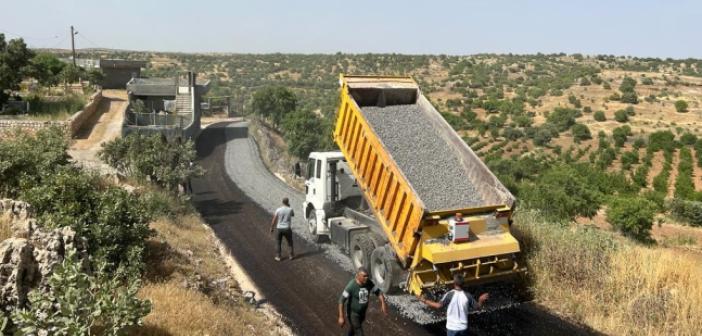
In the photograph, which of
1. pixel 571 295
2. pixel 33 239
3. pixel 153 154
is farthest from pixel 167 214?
pixel 571 295

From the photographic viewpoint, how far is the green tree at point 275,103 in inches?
1799

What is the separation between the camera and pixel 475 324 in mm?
8727

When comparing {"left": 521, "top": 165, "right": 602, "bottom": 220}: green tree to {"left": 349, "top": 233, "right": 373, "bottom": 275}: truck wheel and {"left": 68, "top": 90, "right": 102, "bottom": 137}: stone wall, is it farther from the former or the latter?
{"left": 68, "top": 90, "right": 102, "bottom": 137}: stone wall

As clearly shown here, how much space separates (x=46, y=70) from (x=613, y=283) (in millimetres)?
31416

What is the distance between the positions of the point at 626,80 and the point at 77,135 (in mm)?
66423

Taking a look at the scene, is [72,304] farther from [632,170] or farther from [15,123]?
[632,170]

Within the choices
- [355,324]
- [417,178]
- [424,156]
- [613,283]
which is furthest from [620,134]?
[355,324]

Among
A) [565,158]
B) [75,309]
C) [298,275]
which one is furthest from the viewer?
[565,158]

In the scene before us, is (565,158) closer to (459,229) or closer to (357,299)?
(459,229)

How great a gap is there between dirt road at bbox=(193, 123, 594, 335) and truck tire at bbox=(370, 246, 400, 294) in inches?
18.3

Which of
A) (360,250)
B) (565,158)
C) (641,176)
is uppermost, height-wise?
(360,250)

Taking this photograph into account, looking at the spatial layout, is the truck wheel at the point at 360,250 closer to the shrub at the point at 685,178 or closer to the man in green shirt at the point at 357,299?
the man in green shirt at the point at 357,299

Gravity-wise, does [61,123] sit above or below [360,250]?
above

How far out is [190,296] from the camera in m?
7.64
